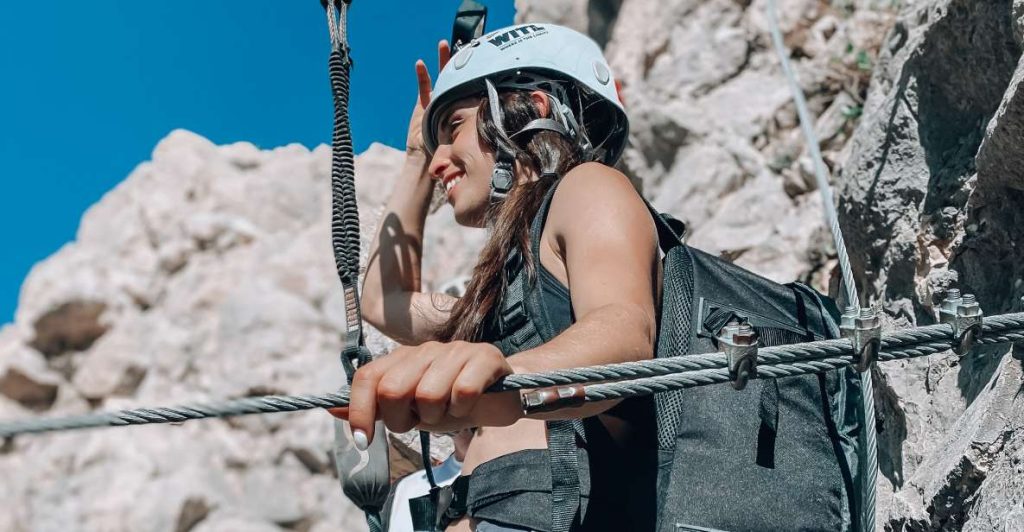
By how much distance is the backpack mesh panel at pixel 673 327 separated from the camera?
2545 millimetres

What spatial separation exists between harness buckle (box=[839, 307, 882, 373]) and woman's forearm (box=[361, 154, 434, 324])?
7.65ft

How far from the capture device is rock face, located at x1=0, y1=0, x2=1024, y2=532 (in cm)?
391

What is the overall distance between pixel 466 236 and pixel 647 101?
236 cm

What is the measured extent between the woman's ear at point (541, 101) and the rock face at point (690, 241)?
1499mm

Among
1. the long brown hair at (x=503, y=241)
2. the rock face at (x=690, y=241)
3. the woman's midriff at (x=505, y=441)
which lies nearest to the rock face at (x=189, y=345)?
the rock face at (x=690, y=241)

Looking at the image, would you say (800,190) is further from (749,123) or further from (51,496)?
(51,496)

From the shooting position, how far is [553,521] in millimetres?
2564

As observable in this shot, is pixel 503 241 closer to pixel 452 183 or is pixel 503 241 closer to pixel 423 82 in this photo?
pixel 452 183

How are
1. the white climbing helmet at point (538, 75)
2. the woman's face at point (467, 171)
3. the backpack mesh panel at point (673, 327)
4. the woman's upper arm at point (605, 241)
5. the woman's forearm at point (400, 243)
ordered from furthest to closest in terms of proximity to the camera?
the woman's forearm at point (400, 243) < the white climbing helmet at point (538, 75) < the woman's face at point (467, 171) < the backpack mesh panel at point (673, 327) < the woman's upper arm at point (605, 241)

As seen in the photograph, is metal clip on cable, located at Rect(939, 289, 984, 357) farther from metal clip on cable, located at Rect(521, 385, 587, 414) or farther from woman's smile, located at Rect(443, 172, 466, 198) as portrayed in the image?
woman's smile, located at Rect(443, 172, 466, 198)

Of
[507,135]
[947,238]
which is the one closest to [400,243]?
[507,135]

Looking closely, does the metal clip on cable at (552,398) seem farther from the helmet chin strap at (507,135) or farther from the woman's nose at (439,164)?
the woman's nose at (439,164)

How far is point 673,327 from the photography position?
2.62 metres

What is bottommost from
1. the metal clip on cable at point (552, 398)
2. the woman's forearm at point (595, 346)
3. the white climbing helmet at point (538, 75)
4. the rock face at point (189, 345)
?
the metal clip on cable at point (552, 398)
